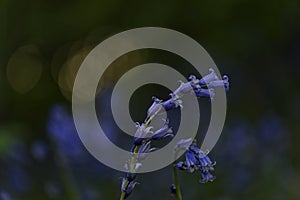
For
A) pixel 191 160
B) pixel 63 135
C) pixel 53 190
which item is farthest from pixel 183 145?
pixel 63 135

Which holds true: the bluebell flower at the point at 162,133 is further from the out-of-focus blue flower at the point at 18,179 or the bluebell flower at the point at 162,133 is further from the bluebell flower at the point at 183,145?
the out-of-focus blue flower at the point at 18,179

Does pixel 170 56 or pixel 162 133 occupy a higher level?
pixel 170 56

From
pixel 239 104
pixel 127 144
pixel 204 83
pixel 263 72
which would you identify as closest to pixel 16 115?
pixel 127 144

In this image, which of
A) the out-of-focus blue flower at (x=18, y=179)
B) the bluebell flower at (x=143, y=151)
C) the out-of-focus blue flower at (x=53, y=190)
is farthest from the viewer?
the out-of-focus blue flower at (x=18, y=179)

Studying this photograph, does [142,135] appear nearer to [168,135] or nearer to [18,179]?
[168,135]

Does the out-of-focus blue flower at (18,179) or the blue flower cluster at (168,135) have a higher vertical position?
the blue flower cluster at (168,135)

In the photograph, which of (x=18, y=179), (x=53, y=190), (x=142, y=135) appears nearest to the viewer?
(x=142, y=135)

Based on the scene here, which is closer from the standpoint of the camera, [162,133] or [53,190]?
[162,133]

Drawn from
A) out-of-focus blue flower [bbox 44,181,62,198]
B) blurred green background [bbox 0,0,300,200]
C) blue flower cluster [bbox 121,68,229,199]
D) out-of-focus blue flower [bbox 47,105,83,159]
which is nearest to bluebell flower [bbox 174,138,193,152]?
blue flower cluster [bbox 121,68,229,199]

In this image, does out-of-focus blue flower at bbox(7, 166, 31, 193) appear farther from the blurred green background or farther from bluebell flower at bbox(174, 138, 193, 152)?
bluebell flower at bbox(174, 138, 193, 152)

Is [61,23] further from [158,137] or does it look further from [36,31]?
[158,137]

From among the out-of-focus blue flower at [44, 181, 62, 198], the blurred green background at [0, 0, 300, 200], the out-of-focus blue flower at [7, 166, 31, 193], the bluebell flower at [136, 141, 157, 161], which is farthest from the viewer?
the blurred green background at [0, 0, 300, 200]

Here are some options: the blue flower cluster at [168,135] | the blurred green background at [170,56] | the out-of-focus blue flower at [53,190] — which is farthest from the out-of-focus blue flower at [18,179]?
the blue flower cluster at [168,135]
